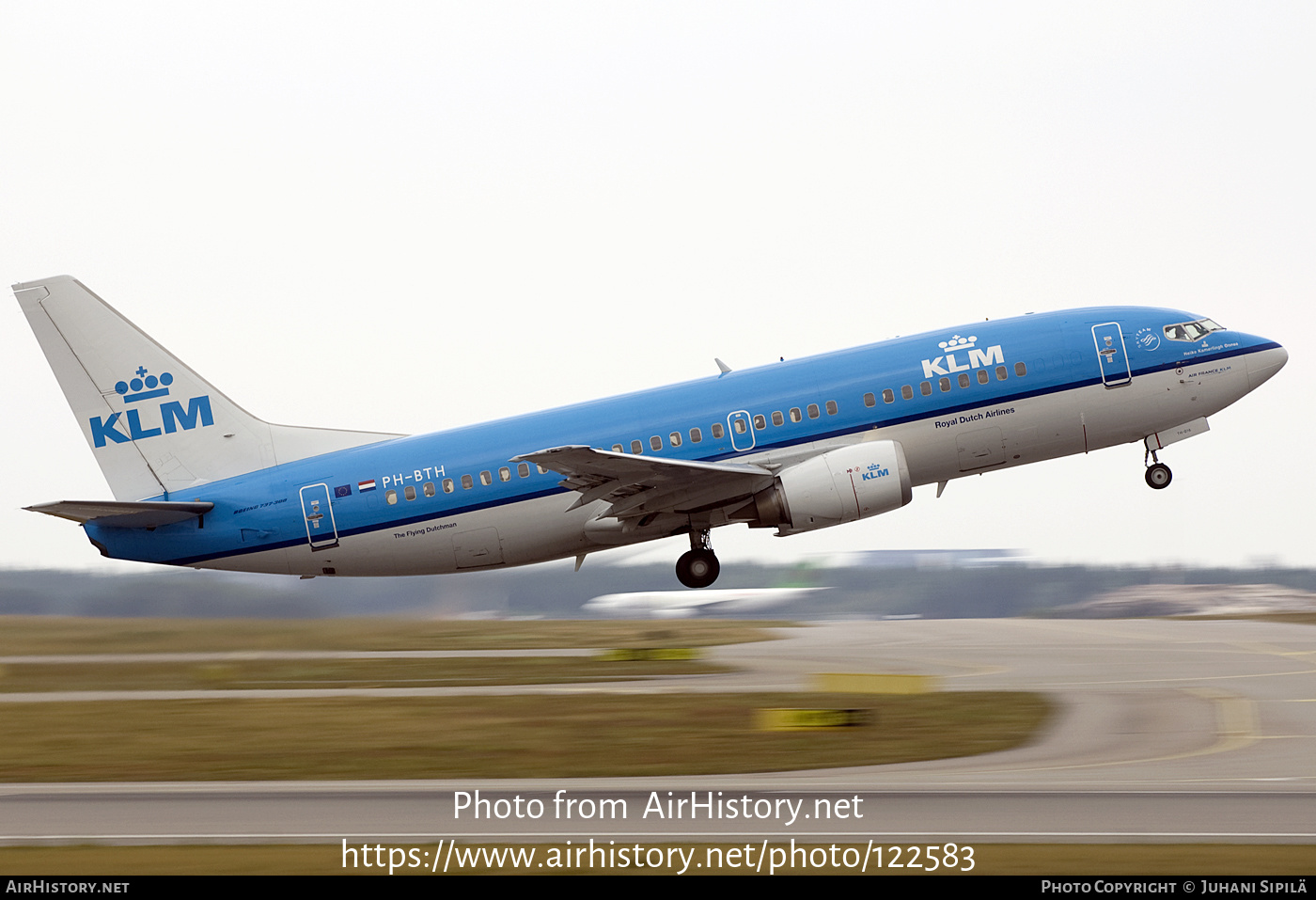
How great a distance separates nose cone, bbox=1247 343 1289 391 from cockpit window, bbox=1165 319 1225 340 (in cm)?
101

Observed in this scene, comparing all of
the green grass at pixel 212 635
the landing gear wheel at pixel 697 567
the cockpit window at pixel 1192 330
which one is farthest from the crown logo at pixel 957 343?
the green grass at pixel 212 635

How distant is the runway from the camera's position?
55.5 ft

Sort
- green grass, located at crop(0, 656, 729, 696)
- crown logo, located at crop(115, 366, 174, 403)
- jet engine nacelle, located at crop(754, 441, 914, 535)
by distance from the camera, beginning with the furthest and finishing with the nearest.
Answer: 1. green grass, located at crop(0, 656, 729, 696)
2. crown logo, located at crop(115, 366, 174, 403)
3. jet engine nacelle, located at crop(754, 441, 914, 535)

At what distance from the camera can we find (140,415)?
3228 centimetres

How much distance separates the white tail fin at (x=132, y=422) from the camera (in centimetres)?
3206

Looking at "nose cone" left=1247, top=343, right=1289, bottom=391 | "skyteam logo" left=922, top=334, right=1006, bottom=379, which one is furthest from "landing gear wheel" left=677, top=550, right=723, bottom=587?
"nose cone" left=1247, top=343, right=1289, bottom=391

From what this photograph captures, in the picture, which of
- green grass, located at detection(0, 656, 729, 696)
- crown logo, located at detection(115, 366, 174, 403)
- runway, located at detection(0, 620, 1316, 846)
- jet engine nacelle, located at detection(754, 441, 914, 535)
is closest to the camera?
runway, located at detection(0, 620, 1316, 846)

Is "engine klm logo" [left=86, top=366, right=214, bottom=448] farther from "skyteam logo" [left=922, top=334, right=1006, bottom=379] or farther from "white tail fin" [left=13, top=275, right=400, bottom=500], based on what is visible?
"skyteam logo" [left=922, top=334, right=1006, bottom=379]

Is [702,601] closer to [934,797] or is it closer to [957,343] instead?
[957,343]

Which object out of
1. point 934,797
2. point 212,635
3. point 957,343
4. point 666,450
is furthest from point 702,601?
point 934,797

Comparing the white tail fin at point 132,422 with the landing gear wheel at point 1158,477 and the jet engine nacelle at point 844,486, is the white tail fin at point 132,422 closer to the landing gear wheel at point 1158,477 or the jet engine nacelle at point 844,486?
the jet engine nacelle at point 844,486

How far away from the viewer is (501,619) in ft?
160

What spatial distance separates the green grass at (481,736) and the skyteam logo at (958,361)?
7231 mm
